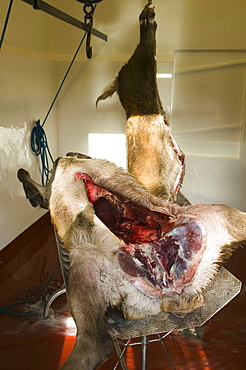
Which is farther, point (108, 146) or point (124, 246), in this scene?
point (108, 146)

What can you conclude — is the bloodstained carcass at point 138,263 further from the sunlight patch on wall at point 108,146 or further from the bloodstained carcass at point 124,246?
the sunlight patch on wall at point 108,146

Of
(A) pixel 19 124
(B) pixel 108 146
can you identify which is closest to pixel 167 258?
(A) pixel 19 124

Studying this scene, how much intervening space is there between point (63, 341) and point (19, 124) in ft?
5.09

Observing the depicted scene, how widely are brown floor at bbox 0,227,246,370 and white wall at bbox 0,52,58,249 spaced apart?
47cm

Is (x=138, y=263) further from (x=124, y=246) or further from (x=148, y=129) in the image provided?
(x=148, y=129)

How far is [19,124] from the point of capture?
8.34ft

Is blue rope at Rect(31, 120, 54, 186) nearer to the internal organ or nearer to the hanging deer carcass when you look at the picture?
the hanging deer carcass

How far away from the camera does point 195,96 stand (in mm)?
2959

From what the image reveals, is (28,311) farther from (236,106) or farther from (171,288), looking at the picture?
(236,106)

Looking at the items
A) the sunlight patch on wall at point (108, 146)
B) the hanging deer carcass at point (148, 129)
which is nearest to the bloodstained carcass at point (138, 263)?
the hanging deer carcass at point (148, 129)

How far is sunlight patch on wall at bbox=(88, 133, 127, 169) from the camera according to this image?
2.97m

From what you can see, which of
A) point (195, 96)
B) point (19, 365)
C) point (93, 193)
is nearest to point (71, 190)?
point (93, 193)

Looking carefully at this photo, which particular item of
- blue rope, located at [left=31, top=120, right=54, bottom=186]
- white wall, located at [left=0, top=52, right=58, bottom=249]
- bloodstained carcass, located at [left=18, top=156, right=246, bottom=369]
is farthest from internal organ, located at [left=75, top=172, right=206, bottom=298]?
blue rope, located at [left=31, top=120, right=54, bottom=186]

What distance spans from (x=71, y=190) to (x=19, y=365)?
1.07 m
